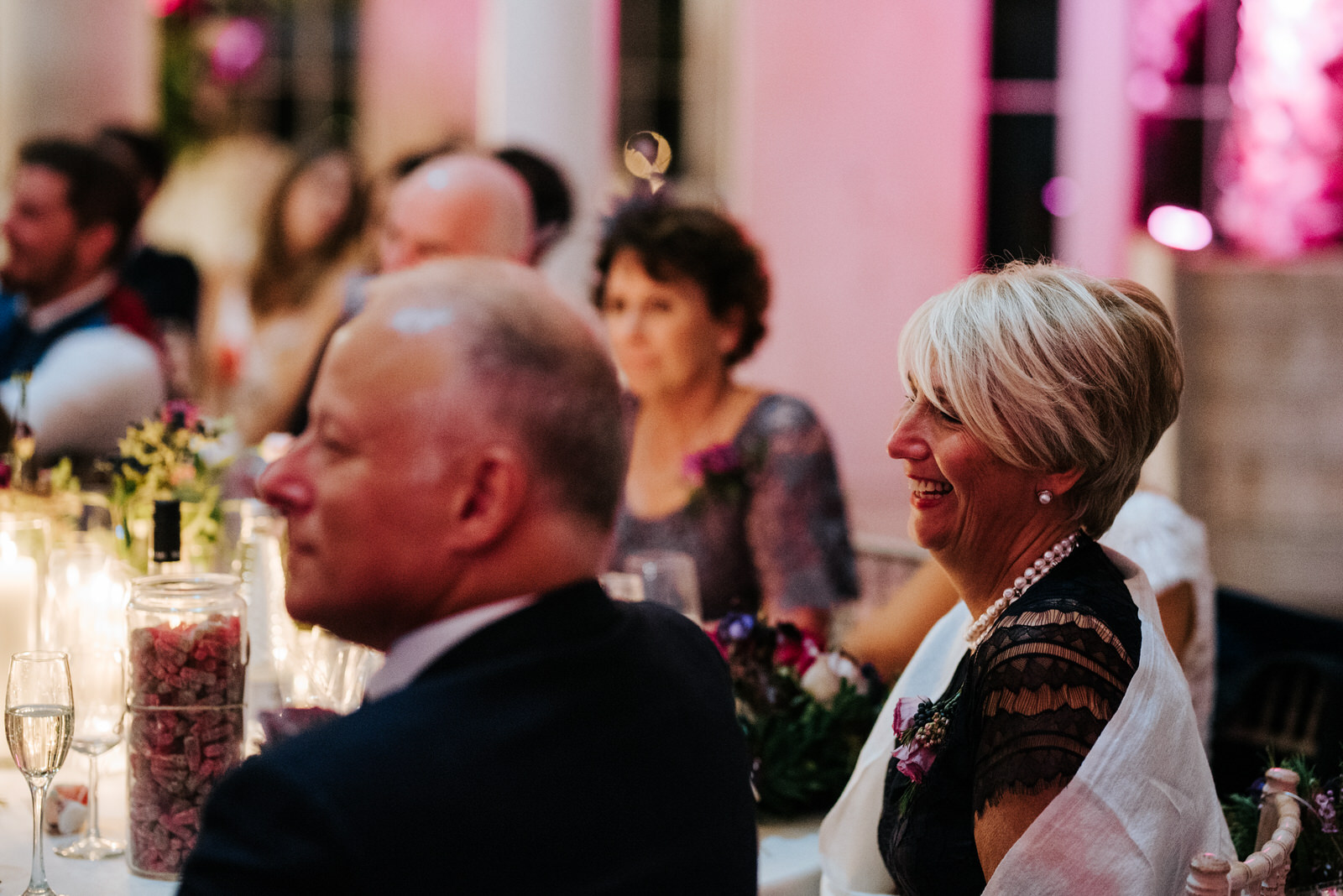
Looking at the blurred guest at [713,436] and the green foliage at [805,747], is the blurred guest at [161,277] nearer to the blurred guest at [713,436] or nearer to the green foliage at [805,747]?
the blurred guest at [713,436]

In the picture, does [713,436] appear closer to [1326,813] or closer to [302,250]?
[1326,813]

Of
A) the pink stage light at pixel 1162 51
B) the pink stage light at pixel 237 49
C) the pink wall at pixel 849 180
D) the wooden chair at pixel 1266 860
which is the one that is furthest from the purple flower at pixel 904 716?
the pink stage light at pixel 237 49

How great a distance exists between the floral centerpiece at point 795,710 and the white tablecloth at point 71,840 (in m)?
0.80

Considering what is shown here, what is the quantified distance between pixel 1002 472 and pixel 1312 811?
0.56 meters

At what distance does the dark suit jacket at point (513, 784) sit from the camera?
0.98 meters

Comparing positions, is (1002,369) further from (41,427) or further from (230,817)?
(41,427)

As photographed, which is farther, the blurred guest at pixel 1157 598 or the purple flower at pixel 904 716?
the blurred guest at pixel 1157 598

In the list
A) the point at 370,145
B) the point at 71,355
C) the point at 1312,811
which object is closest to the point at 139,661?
the point at 1312,811

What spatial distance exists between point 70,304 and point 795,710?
2.69 meters

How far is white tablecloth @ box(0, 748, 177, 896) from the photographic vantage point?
1.64 m

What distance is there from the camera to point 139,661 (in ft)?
5.46

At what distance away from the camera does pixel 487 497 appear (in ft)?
3.61

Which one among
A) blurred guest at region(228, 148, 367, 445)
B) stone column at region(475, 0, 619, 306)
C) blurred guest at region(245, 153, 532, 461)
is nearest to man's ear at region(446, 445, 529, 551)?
blurred guest at region(245, 153, 532, 461)

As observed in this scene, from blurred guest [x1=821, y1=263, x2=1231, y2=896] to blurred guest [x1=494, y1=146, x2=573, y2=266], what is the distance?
276 cm
